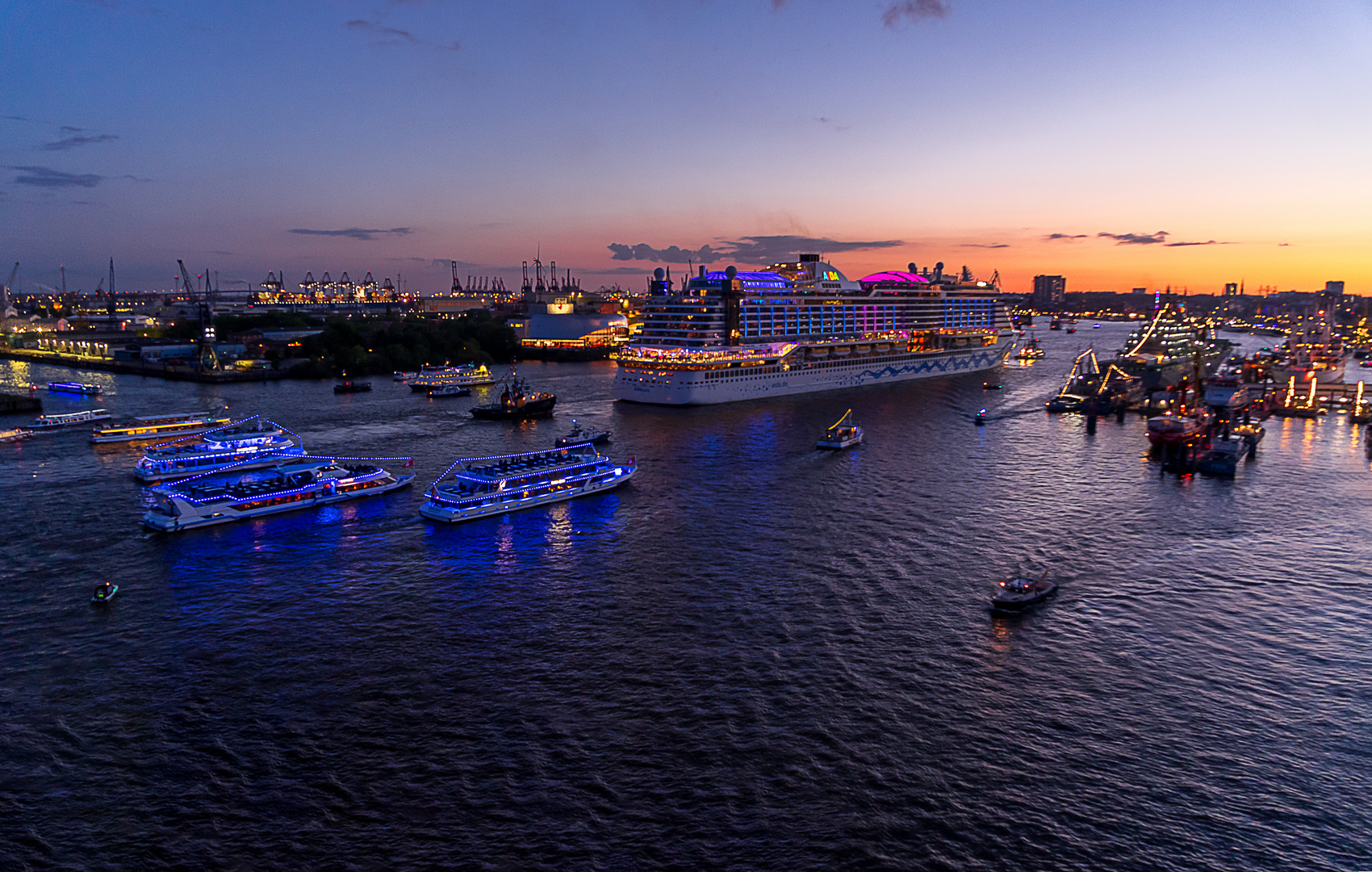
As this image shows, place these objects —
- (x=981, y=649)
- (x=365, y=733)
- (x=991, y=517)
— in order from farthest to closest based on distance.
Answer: (x=991, y=517) < (x=981, y=649) < (x=365, y=733)

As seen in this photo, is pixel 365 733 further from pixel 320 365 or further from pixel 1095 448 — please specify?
pixel 320 365

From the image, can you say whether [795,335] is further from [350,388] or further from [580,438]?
[350,388]

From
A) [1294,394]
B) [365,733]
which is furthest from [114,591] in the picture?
[1294,394]

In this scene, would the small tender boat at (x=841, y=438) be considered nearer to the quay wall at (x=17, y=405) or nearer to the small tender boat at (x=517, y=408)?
the small tender boat at (x=517, y=408)

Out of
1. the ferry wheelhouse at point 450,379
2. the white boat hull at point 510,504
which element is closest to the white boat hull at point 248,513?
the white boat hull at point 510,504

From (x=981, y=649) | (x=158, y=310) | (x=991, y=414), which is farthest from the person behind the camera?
(x=158, y=310)

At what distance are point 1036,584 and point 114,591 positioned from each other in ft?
107

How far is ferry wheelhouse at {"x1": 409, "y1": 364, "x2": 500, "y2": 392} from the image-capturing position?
85.6m

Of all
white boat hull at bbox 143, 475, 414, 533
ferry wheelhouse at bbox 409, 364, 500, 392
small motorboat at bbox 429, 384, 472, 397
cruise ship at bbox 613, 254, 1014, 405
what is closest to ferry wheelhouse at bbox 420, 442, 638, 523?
white boat hull at bbox 143, 475, 414, 533

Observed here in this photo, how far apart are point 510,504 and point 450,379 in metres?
54.0

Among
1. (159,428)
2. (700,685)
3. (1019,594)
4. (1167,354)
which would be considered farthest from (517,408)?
(1167,354)

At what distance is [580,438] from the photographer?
5122 centimetres

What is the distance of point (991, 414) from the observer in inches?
2657

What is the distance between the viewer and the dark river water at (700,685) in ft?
51.1
